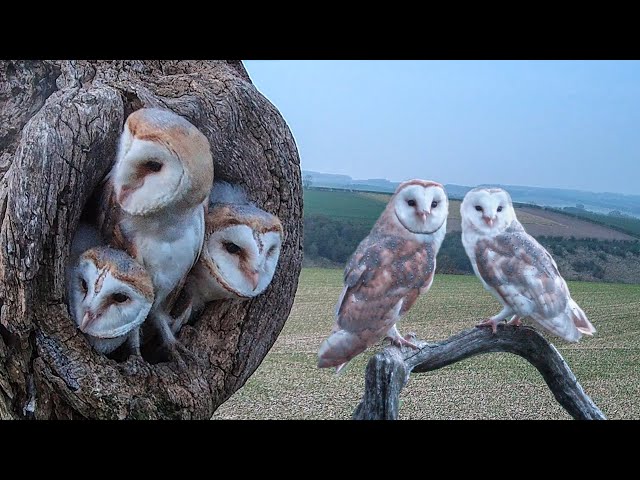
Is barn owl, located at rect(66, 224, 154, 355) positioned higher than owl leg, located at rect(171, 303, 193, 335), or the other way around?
barn owl, located at rect(66, 224, 154, 355)

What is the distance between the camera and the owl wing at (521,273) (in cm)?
180

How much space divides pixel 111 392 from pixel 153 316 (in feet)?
0.71

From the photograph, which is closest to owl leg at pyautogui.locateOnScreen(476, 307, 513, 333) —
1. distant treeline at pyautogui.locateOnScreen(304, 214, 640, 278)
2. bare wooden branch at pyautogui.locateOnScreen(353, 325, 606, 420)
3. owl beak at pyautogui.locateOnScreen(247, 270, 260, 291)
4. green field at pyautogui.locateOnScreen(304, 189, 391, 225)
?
bare wooden branch at pyautogui.locateOnScreen(353, 325, 606, 420)

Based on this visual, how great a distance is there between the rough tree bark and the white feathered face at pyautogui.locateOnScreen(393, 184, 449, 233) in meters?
0.35

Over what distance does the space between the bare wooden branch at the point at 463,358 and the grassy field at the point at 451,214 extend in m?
0.29

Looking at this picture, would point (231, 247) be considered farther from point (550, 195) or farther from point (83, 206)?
point (550, 195)

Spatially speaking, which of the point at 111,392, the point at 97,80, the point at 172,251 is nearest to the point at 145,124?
the point at 172,251

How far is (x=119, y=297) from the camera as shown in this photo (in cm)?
151

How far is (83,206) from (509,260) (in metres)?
1.04

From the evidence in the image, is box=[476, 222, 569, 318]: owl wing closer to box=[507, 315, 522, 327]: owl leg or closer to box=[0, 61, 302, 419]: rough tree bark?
box=[507, 315, 522, 327]: owl leg

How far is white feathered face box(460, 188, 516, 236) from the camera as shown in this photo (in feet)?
5.90

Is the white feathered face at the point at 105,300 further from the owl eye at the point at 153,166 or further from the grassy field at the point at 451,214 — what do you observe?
the grassy field at the point at 451,214

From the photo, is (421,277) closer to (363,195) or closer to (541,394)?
(363,195)
